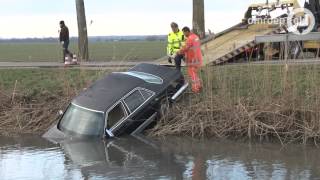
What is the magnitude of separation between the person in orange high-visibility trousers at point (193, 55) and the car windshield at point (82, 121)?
9.24 feet

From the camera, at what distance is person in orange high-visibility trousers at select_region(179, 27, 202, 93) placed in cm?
1532

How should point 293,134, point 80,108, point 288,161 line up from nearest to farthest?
point 288,161
point 293,134
point 80,108

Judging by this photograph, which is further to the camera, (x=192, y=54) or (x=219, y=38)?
(x=219, y=38)

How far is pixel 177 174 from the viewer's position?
10305mm

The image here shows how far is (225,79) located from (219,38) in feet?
→ 28.6

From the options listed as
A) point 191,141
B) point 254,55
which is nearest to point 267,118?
point 191,141

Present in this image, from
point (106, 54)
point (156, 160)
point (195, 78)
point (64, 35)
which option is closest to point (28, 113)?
point (195, 78)

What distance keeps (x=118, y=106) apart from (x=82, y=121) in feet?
2.75

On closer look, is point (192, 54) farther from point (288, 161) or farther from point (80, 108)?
point (288, 161)

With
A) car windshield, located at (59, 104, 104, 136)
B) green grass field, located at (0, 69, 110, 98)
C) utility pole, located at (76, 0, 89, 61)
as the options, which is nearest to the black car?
car windshield, located at (59, 104, 104, 136)

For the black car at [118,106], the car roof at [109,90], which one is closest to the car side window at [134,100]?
the black car at [118,106]

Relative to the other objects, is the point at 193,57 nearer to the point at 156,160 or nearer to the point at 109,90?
the point at 109,90

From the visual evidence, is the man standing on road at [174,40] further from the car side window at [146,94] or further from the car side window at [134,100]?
the car side window at [134,100]

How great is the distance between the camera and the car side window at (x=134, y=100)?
45.1 feet
